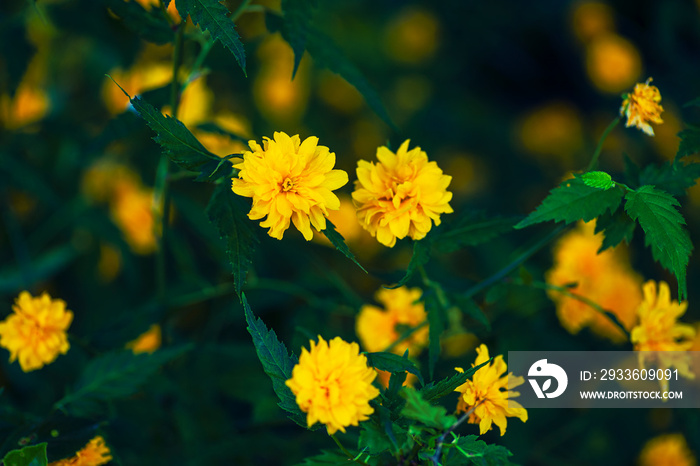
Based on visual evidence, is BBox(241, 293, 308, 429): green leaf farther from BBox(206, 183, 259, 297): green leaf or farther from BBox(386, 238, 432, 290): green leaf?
BBox(386, 238, 432, 290): green leaf

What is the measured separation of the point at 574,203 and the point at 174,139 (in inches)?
24.1

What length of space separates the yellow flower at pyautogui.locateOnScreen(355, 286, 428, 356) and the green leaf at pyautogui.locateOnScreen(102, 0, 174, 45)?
67 cm

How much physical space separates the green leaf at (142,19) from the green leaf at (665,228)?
0.84 metres

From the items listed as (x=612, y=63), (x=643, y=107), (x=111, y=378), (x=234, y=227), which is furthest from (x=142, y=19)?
(x=612, y=63)

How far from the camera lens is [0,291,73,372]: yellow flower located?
101 centimetres

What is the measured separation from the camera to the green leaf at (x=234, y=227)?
0.84m

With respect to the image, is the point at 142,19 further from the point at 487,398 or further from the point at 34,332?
the point at 487,398

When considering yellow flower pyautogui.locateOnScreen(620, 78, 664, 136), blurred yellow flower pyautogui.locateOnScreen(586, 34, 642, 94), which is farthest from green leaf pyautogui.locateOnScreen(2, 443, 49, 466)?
blurred yellow flower pyautogui.locateOnScreen(586, 34, 642, 94)

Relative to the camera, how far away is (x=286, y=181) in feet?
2.71

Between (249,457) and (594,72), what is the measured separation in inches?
84.2

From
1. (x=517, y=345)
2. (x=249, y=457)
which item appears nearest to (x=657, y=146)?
(x=517, y=345)

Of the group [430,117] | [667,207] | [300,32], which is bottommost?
[667,207]

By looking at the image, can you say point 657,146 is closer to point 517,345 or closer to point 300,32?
point 517,345

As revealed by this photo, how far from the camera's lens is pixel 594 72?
2.49 m
